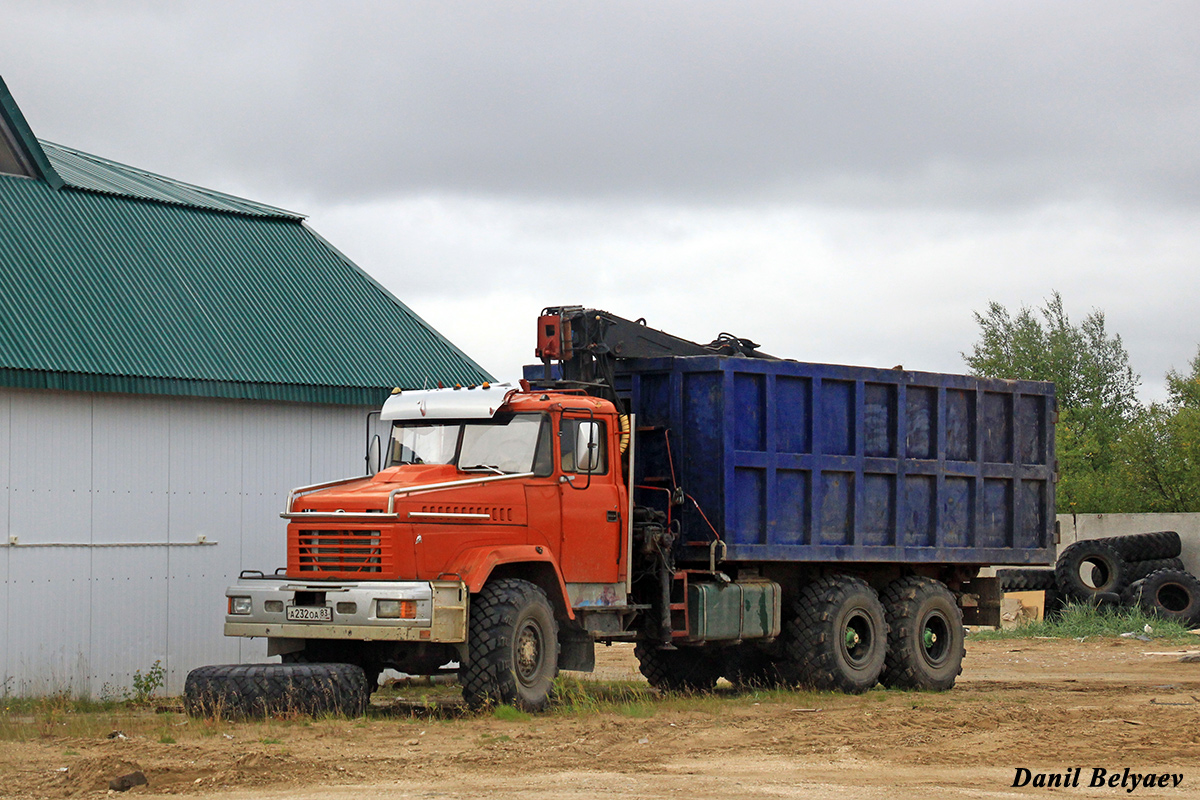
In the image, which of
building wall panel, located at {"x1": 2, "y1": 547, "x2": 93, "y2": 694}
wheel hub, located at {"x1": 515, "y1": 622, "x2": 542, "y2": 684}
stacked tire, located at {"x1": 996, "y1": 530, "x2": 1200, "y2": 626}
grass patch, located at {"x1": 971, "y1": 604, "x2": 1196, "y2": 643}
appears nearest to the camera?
wheel hub, located at {"x1": 515, "y1": 622, "x2": 542, "y2": 684}

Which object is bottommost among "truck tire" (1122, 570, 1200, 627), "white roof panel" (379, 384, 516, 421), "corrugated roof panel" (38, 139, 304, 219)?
"truck tire" (1122, 570, 1200, 627)

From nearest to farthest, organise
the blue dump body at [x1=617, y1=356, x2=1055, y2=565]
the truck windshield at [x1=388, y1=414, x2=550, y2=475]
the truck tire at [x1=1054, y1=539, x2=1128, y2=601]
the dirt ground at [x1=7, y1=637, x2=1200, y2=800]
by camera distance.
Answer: the dirt ground at [x1=7, y1=637, x2=1200, y2=800]
the truck windshield at [x1=388, y1=414, x2=550, y2=475]
the blue dump body at [x1=617, y1=356, x2=1055, y2=565]
the truck tire at [x1=1054, y1=539, x2=1128, y2=601]

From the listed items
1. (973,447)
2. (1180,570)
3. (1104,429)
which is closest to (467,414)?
(973,447)

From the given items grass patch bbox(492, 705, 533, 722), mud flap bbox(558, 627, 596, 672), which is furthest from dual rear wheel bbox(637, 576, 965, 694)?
grass patch bbox(492, 705, 533, 722)

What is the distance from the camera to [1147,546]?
32031 mm

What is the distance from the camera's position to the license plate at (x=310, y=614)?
48.7 ft

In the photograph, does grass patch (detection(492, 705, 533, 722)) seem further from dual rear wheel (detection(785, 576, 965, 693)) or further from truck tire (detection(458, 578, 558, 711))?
dual rear wheel (detection(785, 576, 965, 693))

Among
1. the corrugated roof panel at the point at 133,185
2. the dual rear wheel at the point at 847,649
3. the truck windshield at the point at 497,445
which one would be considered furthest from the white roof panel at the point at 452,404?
the corrugated roof panel at the point at 133,185

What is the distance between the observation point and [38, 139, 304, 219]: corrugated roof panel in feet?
69.7

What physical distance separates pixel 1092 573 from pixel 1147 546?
137 cm

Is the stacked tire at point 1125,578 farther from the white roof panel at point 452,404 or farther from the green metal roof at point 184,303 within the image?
the white roof panel at point 452,404

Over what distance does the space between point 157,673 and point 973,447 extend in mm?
10099

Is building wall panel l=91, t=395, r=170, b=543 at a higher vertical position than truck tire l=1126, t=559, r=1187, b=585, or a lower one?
higher

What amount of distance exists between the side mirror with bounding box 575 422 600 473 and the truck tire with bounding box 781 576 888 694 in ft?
12.0
